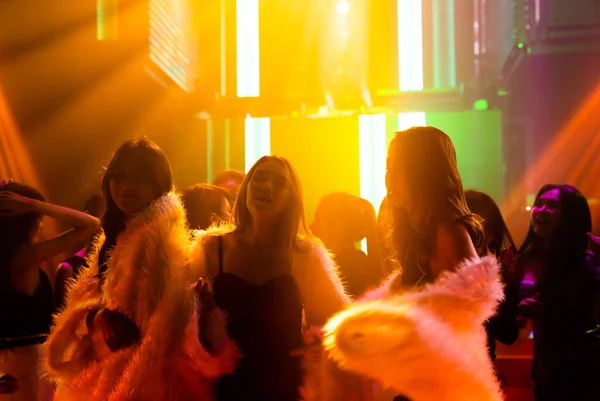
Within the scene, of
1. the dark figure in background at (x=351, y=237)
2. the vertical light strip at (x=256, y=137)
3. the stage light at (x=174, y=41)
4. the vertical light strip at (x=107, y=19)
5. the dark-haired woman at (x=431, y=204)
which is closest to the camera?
the dark-haired woman at (x=431, y=204)

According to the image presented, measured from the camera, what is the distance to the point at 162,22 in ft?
18.6

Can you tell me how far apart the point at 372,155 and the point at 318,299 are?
4.29m

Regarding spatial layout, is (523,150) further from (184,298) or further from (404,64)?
(184,298)

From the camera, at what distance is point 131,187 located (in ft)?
6.48

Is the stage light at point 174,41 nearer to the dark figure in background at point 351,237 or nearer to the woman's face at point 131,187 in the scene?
the dark figure in background at point 351,237

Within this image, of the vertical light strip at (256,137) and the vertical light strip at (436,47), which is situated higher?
the vertical light strip at (436,47)

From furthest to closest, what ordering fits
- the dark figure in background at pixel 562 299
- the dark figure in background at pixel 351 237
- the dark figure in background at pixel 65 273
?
the dark figure in background at pixel 351 237 < the dark figure in background at pixel 65 273 < the dark figure in background at pixel 562 299

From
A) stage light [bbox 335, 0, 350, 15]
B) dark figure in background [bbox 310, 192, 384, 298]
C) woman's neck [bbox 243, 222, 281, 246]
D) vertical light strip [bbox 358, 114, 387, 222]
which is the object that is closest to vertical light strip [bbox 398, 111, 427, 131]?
vertical light strip [bbox 358, 114, 387, 222]

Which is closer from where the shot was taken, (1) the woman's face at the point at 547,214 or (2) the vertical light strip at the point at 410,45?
(1) the woman's face at the point at 547,214

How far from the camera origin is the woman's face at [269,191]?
2090mm

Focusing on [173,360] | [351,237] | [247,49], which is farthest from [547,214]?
[247,49]

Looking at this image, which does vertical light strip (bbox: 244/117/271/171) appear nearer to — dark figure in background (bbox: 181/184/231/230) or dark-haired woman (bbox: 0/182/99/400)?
dark figure in background (bbox: 181/184/231/230)

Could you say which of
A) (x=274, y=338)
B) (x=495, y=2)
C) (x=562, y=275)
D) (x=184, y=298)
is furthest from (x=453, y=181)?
(x=495, y=2)

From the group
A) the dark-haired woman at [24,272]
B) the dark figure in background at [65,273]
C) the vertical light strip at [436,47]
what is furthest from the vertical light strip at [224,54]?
the dark-haired woman at [24,272]
